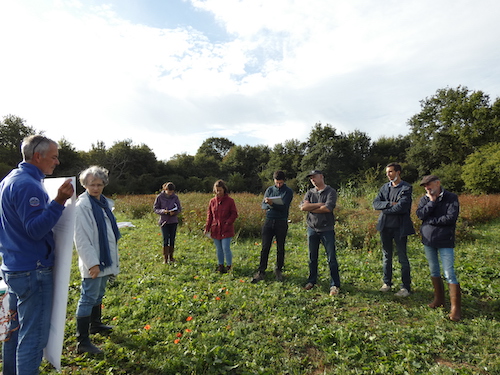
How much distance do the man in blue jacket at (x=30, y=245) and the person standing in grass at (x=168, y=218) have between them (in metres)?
3.83

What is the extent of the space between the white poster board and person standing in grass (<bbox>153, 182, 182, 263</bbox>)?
12.3 feet

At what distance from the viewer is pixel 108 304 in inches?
163

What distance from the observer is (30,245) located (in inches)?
82.0

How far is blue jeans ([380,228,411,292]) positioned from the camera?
4363mm

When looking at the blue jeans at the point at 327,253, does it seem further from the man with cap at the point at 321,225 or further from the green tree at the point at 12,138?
the green tree at the point at 12,138

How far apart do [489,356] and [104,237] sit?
418cm

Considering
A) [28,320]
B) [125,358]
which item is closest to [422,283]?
[125,358]

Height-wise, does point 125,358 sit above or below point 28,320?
below

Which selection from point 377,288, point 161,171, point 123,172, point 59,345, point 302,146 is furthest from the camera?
point 302,146

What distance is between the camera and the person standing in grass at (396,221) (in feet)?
14.0

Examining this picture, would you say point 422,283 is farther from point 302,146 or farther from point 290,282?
point 302,146

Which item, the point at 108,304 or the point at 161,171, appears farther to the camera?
the point at 161,171

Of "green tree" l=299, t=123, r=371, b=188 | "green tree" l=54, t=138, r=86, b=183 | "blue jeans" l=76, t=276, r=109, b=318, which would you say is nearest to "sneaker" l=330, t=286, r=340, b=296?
"blue jeans" l=76, t=276, r=109, b=318

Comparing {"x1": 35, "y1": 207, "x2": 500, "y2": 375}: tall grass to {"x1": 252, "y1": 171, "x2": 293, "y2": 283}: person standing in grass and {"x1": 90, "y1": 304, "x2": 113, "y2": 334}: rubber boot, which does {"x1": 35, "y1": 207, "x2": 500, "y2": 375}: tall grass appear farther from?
{"x1": 252, "y1": 171, "x2": 293, "y2": 283}: person standing in grass
